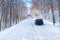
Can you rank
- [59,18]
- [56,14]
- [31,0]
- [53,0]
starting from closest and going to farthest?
1. [53,0]
2. [59,18]
3. [56,14]
4. [31,0]

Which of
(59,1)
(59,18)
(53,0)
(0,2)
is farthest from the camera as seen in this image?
(59,18)

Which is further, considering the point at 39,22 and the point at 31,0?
the point at 31,0

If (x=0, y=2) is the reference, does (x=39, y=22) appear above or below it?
below

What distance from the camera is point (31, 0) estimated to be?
253 ft

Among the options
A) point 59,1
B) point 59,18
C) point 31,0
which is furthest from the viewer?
point 31,0

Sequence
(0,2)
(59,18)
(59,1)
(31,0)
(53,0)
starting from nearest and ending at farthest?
1. (0,2)
2. (59,1)
3. (53,0)
4. (59,18)
5. (31,0)

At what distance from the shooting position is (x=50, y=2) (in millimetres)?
40625

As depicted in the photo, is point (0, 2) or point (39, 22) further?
point (39, 22)

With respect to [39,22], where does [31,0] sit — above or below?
above

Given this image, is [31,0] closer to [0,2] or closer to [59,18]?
[59,18]

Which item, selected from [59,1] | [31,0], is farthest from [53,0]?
[31,0]

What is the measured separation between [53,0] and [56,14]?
13614mm

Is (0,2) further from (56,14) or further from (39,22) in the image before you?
(56,14)

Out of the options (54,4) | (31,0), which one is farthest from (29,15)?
(54,4)
